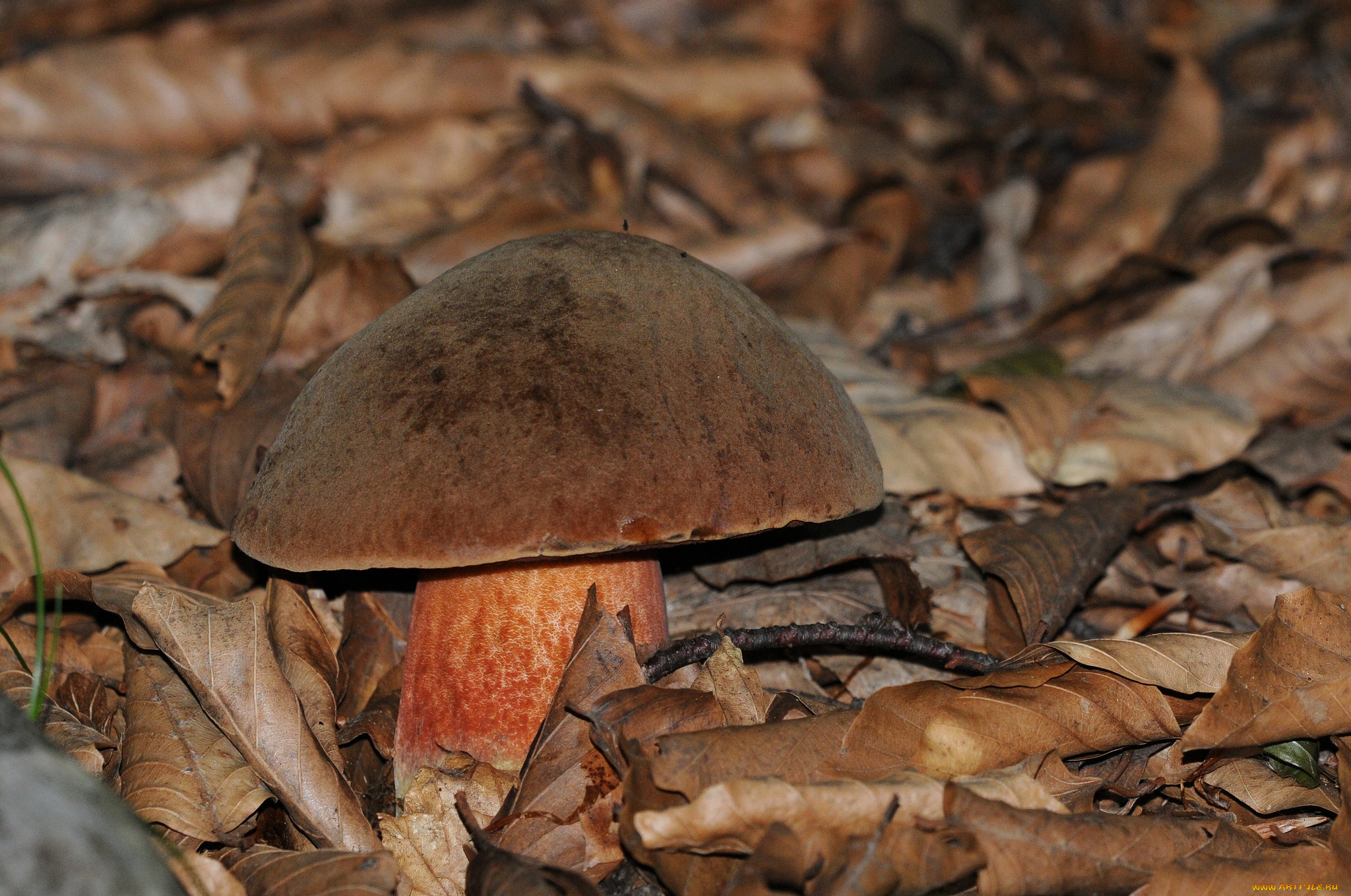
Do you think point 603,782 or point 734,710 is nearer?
point 603,782

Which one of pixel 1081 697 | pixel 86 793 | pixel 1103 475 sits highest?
pixel 86 793

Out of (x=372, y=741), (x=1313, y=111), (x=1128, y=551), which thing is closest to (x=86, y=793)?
(x=372, y=741)

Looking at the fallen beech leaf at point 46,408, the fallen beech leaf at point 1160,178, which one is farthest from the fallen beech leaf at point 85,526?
the fallen beech leaf at point 1160,178

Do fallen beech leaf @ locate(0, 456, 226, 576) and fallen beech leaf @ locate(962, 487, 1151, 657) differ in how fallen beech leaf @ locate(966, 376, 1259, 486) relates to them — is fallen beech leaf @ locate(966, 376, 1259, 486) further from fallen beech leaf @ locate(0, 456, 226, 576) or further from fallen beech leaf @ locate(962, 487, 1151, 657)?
fallen beech leaf @ locate(0, 456, 226, 576)

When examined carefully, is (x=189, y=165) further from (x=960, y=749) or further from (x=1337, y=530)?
(x=1337, y=530)

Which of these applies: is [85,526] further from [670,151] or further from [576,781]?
[670,151]
